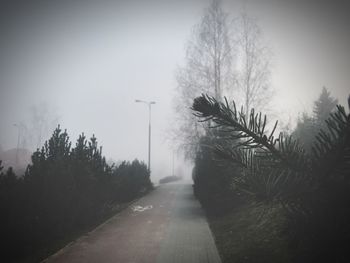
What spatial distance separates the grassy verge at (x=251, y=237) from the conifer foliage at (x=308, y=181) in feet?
8.54

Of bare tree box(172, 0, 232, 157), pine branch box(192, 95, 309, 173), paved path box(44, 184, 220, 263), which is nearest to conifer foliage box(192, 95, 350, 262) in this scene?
pine branch box(192, 95, 309, 173)

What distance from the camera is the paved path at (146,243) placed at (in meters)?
6.21

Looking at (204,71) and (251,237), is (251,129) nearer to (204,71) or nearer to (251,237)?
(251,237)

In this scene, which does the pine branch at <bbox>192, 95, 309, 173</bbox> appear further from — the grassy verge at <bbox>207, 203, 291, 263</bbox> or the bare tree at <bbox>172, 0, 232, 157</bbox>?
the bare tree at <bbox>172, 0, 232, 157</bbox>

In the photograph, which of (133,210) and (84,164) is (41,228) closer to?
(84,164)

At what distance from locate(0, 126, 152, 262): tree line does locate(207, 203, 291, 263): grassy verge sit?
4.56m

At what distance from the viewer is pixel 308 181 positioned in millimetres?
1428

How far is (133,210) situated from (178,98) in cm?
939

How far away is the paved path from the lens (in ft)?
20.4

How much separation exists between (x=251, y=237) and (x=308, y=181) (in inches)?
229

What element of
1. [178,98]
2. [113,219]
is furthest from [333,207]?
[178,98]

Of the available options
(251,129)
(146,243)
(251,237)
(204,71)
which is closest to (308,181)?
(251,129)

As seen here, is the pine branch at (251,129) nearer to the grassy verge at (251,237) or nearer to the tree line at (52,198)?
the grassy verge at (251,237)

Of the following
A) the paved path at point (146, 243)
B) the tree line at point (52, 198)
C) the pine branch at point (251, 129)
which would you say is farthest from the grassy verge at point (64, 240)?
the pine branch at point (251, 129)
